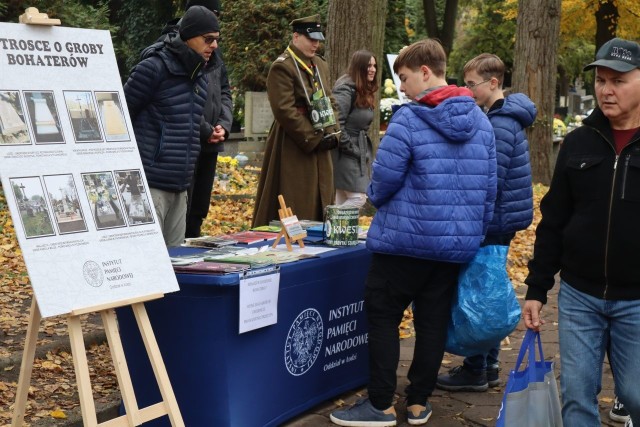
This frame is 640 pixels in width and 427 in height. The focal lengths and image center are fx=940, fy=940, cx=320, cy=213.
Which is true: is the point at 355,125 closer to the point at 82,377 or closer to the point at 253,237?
the point at 253,237

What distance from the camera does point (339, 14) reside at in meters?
10.1

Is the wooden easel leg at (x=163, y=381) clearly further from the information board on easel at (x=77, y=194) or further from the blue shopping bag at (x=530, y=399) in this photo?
the blue shopping bag at (x=530, y=399)

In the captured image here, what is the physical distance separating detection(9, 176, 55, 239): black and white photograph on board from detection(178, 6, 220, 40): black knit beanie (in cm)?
195

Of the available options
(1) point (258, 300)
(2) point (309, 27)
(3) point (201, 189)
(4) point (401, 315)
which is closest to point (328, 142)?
(2) point (309, 27)

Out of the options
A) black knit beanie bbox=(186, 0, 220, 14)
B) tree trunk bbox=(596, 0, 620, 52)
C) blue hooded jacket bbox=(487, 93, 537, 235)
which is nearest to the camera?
blue hooded jacket bbox=(487, 93, 537, 235)

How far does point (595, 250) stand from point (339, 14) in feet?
22.1

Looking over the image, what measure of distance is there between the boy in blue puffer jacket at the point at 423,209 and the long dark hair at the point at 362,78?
92.4 inches

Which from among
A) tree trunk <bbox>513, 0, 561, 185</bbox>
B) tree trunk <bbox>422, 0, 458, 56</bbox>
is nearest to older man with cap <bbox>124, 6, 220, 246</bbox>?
tree trunk <bbox>513, 0, 561, 185</bbox>

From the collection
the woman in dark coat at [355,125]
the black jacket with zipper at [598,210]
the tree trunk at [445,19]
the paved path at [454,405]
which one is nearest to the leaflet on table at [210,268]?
the paved path at [454,405]

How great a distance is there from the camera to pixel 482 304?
5078 millimetres

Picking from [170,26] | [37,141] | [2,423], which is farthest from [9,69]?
[170,26]

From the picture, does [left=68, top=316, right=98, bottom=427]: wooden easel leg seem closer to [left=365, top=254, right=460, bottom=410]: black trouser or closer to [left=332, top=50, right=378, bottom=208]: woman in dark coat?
[left=365, top=254, right=460, bottom=410]: black trouser

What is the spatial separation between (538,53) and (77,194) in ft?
38.8

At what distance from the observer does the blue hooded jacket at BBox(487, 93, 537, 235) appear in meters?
5.35
